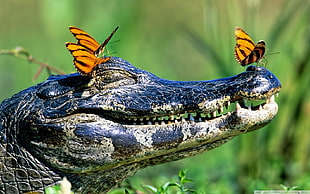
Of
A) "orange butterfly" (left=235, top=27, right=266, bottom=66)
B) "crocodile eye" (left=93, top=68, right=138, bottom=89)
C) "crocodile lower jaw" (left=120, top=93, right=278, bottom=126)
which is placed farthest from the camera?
"crocodile eye" (left=93, top=68, right=138, bottom=89)

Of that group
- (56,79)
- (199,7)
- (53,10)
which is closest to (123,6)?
(53,10)

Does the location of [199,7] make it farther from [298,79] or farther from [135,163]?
[135,163]

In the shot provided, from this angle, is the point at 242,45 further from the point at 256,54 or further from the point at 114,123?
the point at 114,123

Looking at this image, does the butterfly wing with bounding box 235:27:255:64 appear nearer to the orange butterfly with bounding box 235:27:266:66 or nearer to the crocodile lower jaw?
the orange butterfly with bounding box 235:27:266:66

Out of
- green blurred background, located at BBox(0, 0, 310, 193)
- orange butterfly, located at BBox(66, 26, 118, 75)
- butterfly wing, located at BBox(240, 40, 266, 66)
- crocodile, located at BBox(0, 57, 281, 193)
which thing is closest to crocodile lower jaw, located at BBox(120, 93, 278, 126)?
crocodile, located at BBox(0, 57, 281, 193)

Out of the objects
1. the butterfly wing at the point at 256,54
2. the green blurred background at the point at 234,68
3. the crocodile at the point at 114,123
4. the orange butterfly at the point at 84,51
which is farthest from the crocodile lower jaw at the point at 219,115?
the green blurred background at the point at 234,68

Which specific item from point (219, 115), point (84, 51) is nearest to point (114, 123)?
point (84, 51)
